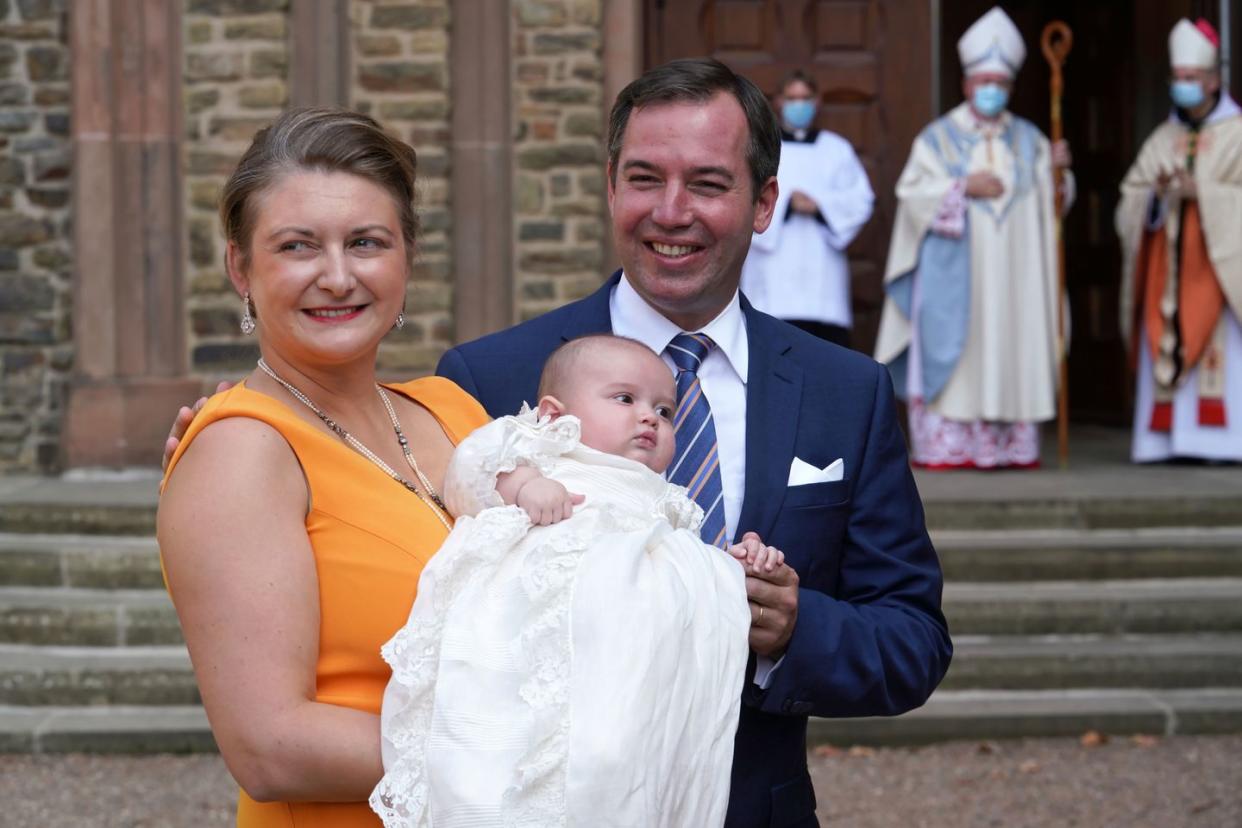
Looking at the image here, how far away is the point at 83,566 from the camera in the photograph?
7.45 metres

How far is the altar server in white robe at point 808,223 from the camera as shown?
9.10 meters

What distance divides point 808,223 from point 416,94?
2.33 metres

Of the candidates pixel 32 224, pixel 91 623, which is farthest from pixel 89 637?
pixel 32 224

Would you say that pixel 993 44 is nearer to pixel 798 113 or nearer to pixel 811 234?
pixel 798 113

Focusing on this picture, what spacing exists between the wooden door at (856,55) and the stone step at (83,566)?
4446 millimetres

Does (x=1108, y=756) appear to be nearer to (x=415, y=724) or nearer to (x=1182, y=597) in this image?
(x=1182, y=597)

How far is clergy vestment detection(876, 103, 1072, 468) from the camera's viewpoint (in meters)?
9.20

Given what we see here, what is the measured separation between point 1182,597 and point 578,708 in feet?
19.4

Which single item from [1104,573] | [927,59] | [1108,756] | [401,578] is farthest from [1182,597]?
[401,578]

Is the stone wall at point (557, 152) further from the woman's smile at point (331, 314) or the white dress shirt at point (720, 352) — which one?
the woman's smile at point (331, 314)

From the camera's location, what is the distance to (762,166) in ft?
9.27

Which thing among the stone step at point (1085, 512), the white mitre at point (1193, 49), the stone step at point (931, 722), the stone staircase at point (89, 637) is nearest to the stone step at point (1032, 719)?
the stone step at point (931, 722)

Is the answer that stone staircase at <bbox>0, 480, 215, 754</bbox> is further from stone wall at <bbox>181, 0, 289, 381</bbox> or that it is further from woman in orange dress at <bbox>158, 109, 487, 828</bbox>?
woman in orange dress at <bbox>158, 109, 487, 828</bbox>

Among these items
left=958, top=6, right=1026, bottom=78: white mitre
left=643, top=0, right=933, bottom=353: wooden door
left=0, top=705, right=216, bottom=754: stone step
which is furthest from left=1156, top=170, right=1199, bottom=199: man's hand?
left=0, top=705, right=216, bottom=754: stone step
